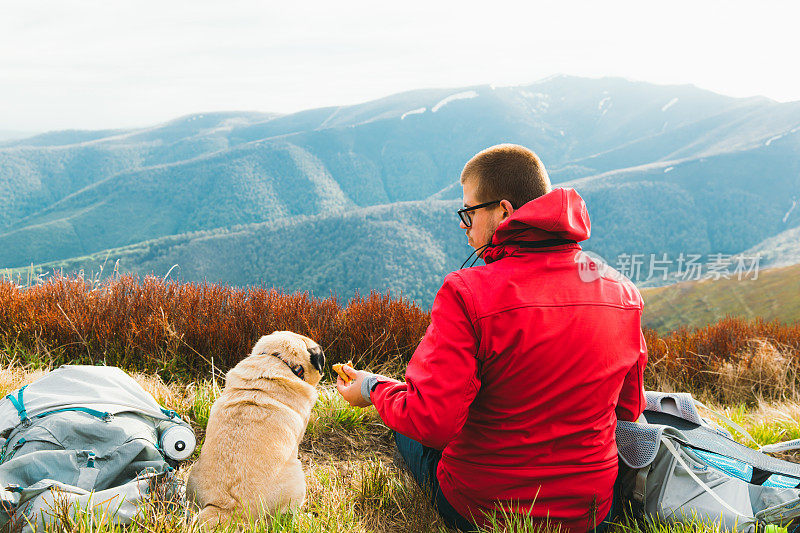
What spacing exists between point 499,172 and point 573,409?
88cm

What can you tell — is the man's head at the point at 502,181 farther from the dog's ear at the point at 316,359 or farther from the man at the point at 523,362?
the dog's ear at the point at 316,359

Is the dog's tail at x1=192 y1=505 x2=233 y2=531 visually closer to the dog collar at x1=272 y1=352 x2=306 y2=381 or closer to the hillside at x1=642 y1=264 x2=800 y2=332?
the dog collar at x1=272 y1=352 x2=306 y2=381

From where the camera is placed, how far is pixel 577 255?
172 cm

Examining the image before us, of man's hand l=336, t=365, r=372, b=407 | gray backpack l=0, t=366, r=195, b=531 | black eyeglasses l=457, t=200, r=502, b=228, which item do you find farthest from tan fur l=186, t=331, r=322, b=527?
black eyeglasses l=457, t=200, r=502, b=228

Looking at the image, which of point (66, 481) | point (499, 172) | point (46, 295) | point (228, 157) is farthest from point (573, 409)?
point (228, 157)

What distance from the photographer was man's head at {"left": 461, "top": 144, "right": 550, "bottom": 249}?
1808 mm

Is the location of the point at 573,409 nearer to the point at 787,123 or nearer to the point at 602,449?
the point at 602,449

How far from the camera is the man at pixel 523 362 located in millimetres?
1574

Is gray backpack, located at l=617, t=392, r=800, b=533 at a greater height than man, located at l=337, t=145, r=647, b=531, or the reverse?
man, located at l=337, t=145, r=647, b=531

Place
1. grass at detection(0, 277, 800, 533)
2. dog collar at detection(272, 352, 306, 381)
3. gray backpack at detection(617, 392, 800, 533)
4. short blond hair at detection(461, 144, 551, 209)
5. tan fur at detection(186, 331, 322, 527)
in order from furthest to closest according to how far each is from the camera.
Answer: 1. dog collar at detection(272, 352, 306, 381)
2. grass at detection(0, 277, 800, 533)
3. tan fur at detection(186, 331, 322, 527)
4. gray backpack at detection(617, 392, 800, 533)
5. short blond hair at detection(461, 144, 551, 209)

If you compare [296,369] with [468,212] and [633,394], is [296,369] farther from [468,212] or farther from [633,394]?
[633,394]

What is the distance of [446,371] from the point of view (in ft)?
5.13

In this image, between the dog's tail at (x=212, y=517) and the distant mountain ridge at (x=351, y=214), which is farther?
the distant mountain ridge at (x=351, y=214)

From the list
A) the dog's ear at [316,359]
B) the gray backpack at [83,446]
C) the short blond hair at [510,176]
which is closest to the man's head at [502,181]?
the short blond hair at [510,176]
